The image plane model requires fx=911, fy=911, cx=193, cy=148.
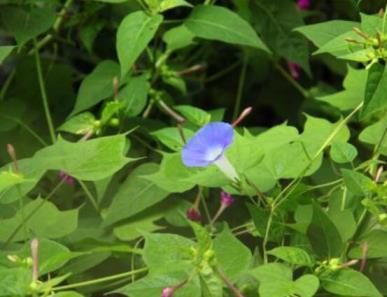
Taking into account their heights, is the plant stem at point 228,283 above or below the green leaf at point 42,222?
above

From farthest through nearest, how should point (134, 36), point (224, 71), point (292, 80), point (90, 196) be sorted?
point (224, 71)
point (292, 80)
point (90, 196)
point (134, 36)

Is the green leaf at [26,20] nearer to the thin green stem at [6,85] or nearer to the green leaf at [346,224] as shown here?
A: the thin green stem at [6,85]

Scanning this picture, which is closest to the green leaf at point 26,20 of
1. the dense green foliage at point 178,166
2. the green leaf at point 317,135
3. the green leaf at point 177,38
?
the dense green foliage at point 178,166

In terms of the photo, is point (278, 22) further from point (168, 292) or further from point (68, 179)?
point (168, 292)

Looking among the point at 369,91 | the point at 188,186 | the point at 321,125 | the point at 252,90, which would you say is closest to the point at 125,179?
the point at 188,186

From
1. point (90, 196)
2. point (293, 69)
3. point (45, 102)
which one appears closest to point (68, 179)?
point (90, 196)

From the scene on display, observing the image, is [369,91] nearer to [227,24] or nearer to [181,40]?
[227,24]

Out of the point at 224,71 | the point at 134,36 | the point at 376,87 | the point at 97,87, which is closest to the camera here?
the point at 376,87
